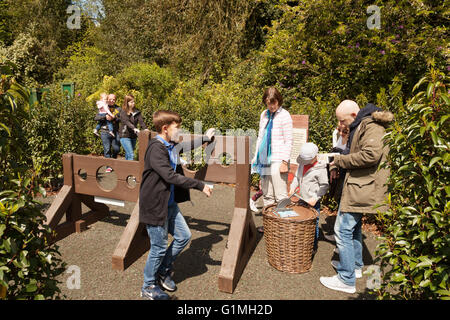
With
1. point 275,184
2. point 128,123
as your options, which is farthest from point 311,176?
point 128,123

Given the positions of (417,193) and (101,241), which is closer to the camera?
(417,193)

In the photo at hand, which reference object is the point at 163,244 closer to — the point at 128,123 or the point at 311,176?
the point at 311,176

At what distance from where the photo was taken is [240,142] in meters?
3.80

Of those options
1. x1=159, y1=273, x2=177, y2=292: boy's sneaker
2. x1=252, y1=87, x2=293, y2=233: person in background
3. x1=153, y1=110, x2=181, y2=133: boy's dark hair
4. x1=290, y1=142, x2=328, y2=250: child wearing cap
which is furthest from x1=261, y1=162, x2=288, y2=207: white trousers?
x1=153, y1=110, x2=181, y2=133: boy's dark hair

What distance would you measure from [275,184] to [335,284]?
146cm

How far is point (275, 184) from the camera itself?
14.7 feet

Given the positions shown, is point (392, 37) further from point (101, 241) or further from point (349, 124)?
point (101, 241)

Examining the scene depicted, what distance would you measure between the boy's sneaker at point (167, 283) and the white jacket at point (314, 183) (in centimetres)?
184

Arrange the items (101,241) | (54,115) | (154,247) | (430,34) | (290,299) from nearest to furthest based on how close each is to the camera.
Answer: (154,247) < (290,299) < (101,241) < (54,115) < (430,34)

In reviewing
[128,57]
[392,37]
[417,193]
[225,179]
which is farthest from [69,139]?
[128,57]

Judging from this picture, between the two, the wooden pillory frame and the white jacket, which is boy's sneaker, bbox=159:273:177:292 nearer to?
the wooden pillory frame

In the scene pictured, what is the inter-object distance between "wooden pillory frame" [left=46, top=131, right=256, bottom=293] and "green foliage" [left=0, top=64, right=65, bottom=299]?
1938 mm

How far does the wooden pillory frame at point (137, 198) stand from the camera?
3.76 meters

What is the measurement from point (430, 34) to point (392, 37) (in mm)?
820
